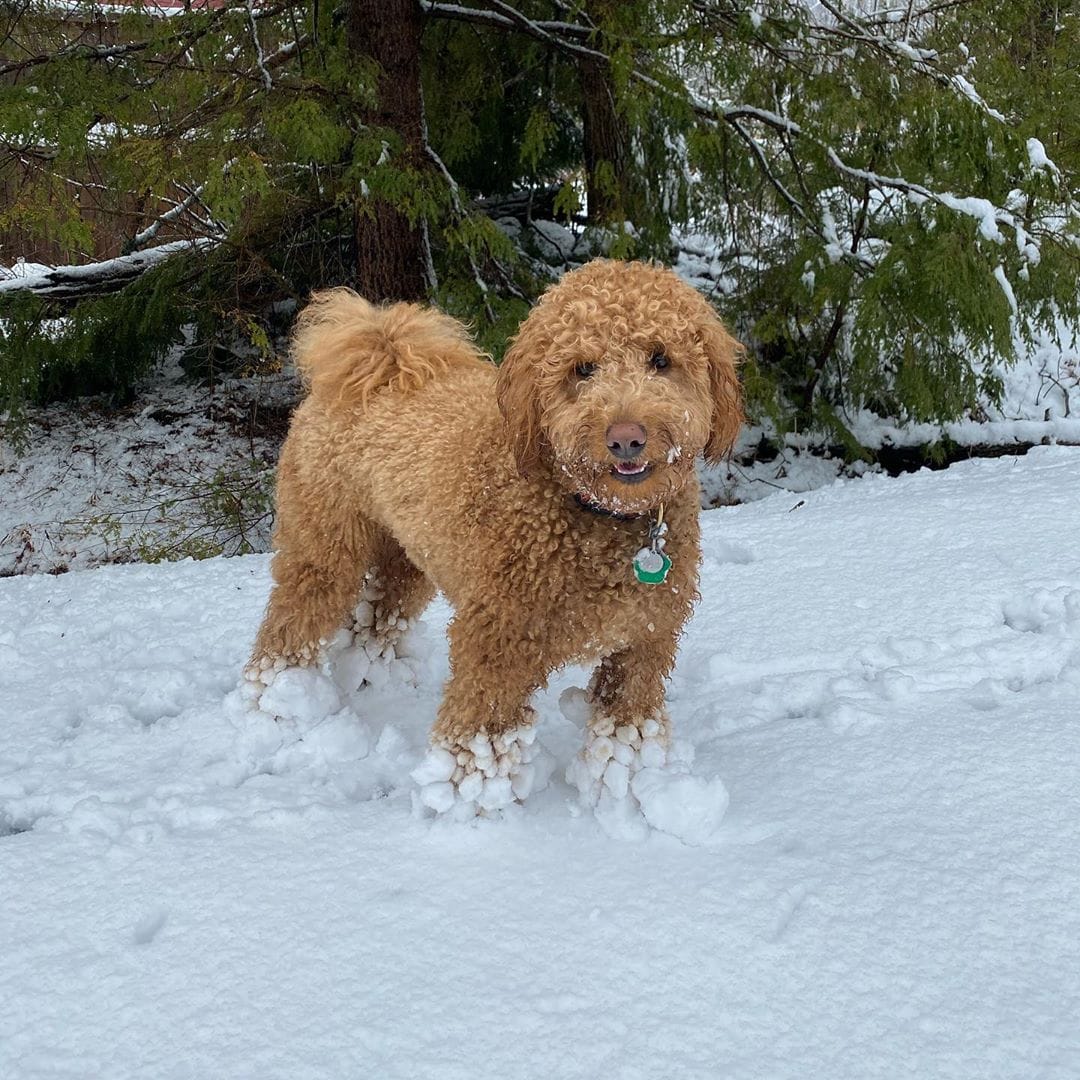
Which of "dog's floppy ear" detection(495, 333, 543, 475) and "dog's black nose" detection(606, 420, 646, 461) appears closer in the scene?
"dog's black nose" detection(606, 420, 646, 461)

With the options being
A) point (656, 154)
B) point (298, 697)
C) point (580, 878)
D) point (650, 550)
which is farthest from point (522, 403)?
point (656, 154)

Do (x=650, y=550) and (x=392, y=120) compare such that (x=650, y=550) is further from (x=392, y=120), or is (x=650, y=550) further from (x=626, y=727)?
(x=392, y=120)

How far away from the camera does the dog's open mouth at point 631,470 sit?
201 centimetres

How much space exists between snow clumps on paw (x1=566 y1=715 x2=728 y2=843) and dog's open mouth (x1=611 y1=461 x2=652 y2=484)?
0.84 meters

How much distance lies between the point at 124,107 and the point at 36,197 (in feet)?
2.09

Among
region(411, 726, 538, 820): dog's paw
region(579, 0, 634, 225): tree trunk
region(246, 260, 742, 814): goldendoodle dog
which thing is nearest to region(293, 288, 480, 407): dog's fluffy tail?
region(246, 260, 742, 814): goldendoodle dog

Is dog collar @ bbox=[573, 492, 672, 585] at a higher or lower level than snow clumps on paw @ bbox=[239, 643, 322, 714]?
higher

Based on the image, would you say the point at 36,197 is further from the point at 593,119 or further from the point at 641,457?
the point at 641,457

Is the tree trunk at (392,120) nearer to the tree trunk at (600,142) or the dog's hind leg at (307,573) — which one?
the tree trunk at (600,142)

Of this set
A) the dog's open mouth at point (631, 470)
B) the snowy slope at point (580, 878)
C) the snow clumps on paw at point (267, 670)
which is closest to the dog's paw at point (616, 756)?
the snowy slope at point (580, 878)

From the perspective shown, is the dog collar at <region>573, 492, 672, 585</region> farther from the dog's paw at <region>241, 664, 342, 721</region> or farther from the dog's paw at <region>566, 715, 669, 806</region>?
the dog's paw at <region>241, 664, 342, 721</region>

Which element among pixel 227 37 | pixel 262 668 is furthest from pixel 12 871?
pixel 227 37

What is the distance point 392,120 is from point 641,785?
164 inches

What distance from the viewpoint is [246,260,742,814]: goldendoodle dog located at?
2109 millimetres
